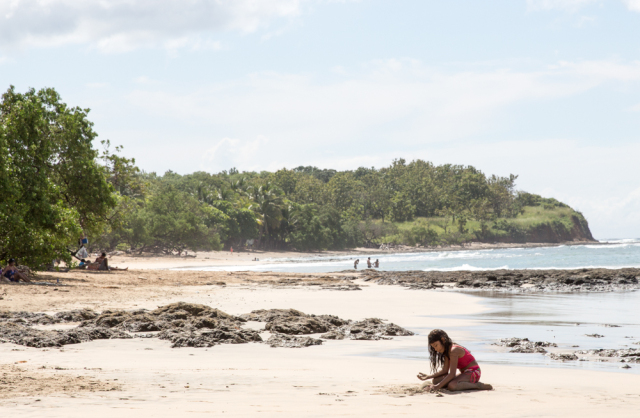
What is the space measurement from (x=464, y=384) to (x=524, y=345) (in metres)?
4.29

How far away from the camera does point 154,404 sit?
18.4 ft

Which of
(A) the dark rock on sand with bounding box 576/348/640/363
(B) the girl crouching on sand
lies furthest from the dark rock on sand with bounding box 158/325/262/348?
(A) the dark rock on sand with bounding box 576/348/640/363

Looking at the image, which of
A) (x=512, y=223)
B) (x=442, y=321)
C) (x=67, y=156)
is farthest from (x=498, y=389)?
(x=512, y=223)

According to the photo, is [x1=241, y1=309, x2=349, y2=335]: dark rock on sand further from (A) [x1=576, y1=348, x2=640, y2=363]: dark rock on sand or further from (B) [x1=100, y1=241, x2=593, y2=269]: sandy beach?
(B) [x1=100, y1=241, x2=593, y2=269]: sandy beach

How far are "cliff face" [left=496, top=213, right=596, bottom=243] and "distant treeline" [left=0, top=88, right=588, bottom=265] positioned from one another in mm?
1206

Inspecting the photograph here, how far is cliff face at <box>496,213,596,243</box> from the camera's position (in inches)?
5382

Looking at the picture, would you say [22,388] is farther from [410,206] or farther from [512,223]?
[512,223]

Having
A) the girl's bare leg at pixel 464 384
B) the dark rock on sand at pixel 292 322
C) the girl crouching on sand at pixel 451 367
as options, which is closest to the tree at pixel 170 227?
the dark rock on sand at pixel 292 322

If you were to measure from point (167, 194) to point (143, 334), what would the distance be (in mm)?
54804

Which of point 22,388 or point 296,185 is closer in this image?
point 22,388

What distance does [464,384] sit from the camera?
21.3 ft

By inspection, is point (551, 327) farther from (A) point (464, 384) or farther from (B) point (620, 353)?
(A) point (464, 384)

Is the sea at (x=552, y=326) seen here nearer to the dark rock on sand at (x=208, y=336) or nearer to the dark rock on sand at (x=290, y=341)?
the dark rock on sand at (x=290, y=341)

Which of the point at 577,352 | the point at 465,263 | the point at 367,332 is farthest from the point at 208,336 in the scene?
the point at 465,263
